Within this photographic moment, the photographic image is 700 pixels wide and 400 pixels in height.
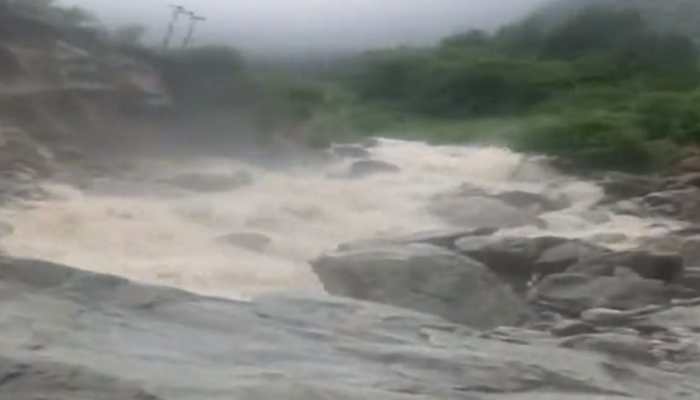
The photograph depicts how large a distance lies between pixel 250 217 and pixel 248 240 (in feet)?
5.73

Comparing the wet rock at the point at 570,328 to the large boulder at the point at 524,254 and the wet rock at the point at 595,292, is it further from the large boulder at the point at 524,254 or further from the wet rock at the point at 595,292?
the large boulder at the point at 524,254

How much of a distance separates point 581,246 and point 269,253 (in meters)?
3.41

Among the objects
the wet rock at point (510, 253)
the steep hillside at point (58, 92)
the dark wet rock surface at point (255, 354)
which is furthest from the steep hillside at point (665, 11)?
the dark wet rock surface at point (255, 354)

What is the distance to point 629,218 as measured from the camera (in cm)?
1980

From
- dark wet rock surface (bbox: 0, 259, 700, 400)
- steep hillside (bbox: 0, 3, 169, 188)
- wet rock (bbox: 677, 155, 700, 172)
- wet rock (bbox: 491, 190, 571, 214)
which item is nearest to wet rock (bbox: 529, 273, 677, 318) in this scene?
dark wet rock surface (bbox: 0, 259, 700, 400)

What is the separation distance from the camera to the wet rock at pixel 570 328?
11.4 meters

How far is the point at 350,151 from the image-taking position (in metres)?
25.1

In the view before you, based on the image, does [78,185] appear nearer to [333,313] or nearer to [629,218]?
[629,218]

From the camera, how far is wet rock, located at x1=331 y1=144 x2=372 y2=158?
24.7 metres

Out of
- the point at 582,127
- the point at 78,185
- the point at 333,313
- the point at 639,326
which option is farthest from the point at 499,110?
the point at 333,313

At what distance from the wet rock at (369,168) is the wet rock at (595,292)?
27.3 ft

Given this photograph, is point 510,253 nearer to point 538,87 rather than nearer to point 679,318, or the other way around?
point 679,318

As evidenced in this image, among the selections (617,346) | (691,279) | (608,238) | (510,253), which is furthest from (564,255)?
(617,346)

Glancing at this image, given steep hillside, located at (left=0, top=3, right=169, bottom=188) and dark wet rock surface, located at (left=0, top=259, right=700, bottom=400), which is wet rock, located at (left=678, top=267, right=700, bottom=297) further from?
steep hillside, located at (left=0, top=3, right=169, bottom=188)
